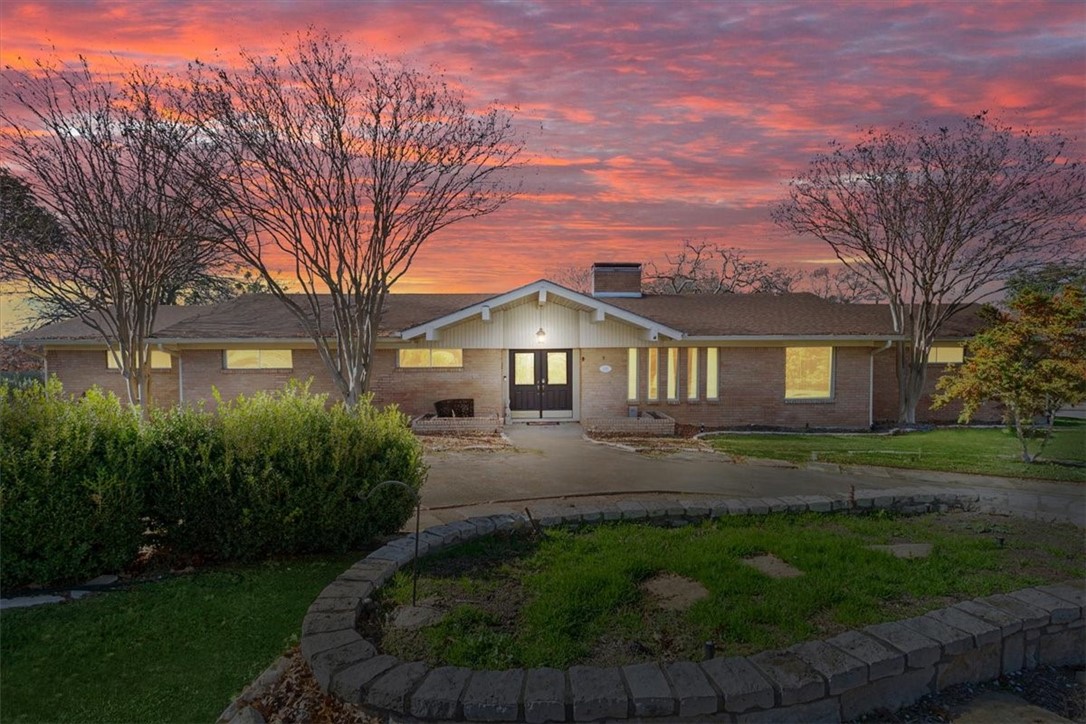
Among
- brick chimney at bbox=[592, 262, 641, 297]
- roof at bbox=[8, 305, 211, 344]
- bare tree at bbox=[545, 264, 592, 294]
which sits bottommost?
roof at bbox=[8, 305, 211, 344]

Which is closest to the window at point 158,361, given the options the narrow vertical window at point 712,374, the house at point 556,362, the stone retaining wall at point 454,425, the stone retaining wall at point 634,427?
the house at point 556,362

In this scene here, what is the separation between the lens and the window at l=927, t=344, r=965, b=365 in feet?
67.9

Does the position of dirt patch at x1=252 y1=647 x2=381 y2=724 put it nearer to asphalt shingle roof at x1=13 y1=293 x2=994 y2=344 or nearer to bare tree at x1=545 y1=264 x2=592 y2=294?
asphalt shingle roof at x1=13 y1=293 x2=994 y2=344

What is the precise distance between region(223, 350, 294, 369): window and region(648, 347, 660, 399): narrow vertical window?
1024 centimetres

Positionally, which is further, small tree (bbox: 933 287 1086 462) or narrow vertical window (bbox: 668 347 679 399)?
narrow vertical window (bbox: 668 347 679 399)

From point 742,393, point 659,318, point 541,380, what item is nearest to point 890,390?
point 742,393

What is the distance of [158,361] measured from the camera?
18.7 meters

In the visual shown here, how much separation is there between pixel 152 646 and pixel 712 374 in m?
16.2

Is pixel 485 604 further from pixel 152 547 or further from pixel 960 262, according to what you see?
pixel 960 262

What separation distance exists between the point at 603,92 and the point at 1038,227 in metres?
17.0

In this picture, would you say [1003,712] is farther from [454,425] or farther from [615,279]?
[615,279]

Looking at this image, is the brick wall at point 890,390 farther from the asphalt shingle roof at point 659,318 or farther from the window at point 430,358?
the window at point 430,358

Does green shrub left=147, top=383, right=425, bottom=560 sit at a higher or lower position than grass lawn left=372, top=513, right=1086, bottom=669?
higher

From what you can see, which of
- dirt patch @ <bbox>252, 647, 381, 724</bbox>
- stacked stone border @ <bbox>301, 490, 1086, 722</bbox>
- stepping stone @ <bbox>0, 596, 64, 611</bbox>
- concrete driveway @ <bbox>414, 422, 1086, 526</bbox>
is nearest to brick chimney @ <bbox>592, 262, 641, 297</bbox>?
concrete driveway @ <bbox>414, 422, 1086, 526</bbox>
